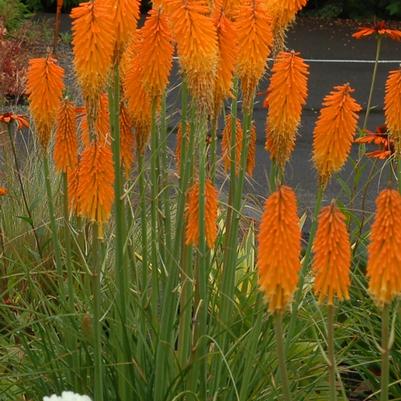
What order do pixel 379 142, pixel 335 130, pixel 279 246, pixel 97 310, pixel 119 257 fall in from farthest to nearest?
1. pixel 379 142
2. pixel 119 257
3. pixel 97 310
4. pixel 335 130
5. pixel 279 246

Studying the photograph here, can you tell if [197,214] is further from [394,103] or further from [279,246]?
[279,246]

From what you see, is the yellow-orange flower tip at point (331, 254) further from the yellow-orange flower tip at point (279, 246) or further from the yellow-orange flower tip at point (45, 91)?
the yellow-orange flower tip at point (45, 91)

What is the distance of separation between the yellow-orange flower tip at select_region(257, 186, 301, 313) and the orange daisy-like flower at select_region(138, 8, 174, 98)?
29.1 inches

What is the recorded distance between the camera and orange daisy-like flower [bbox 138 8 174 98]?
2906 millimetres

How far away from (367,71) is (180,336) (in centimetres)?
1295

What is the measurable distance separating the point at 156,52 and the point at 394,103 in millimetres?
732

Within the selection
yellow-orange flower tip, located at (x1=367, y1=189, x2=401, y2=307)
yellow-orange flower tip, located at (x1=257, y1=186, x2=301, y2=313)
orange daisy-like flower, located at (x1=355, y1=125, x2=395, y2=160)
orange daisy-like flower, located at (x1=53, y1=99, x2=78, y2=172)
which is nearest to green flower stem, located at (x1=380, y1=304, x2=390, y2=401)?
yellow-orange flower tip, located at (x1=367, y1=189, x2=401, y2=307)

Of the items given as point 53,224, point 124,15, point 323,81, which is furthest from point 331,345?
point 323,81

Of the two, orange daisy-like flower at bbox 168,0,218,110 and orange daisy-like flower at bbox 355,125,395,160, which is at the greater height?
orange daisy-like flower at bbox 168,0,218,110

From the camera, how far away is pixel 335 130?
285 centimetres

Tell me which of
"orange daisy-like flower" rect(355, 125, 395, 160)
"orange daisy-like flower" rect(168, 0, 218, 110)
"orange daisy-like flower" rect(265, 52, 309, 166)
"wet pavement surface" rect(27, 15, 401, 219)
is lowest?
"wet pavement surface" rect(27, 15, 401, 219)

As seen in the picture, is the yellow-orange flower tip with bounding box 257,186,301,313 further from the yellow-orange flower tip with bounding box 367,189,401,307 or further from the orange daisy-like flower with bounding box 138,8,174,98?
the orange daisy-like flower with bounding box 138,8,174,98

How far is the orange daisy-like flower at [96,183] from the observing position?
2.81 metres

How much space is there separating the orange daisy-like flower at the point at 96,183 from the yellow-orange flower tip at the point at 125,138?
38 cm
